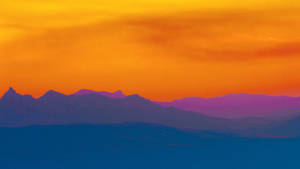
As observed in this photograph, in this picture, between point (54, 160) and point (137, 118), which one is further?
point (137, 118)

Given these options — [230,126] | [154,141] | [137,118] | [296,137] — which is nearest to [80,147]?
[154,141]

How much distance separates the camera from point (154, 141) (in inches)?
5374

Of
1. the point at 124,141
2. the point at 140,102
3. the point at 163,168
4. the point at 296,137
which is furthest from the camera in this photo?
the point at 140,102

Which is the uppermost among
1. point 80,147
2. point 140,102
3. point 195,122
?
point 140,102

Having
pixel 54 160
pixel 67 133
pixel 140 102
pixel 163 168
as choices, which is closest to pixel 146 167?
pixel 163 168

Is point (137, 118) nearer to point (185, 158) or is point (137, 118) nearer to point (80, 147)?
point (80, 147)

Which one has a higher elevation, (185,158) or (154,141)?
(154,141)

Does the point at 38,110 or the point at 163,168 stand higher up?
the point at 38,110

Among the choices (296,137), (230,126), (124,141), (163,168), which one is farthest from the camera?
(296,137)

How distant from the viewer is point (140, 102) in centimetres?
16838

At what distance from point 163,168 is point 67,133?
46.4 metres

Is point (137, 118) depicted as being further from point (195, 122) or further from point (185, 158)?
point (185, 158)

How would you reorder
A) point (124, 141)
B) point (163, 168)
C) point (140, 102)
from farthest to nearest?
point (140, 102)
point (124, 141)
point (163, 168)

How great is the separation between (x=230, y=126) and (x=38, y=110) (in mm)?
73204
